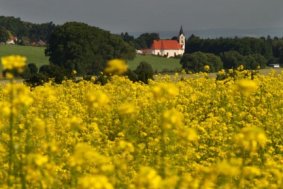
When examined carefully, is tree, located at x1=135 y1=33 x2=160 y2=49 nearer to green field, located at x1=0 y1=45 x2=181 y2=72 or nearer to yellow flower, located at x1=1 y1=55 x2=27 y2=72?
green field, located at x1=0 y1=45 x2=181 y2=72

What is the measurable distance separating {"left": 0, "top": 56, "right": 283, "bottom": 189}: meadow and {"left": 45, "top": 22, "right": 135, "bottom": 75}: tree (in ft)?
145

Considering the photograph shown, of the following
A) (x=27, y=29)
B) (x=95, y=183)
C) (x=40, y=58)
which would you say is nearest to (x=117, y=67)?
(x=95, y=183)

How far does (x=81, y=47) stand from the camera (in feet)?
202

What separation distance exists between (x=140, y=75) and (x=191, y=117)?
1283cm

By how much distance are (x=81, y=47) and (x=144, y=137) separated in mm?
52174

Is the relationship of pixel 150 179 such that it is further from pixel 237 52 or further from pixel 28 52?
pixel 28 52

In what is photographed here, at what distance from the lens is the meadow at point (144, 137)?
14.6 ft

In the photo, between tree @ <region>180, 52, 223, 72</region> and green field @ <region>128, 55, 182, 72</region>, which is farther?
green field @ <region>128, 55, 182, 72</region>

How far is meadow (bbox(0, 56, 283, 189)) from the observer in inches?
175

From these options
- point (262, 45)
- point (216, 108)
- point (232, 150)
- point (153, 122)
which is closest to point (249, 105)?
point (216, 108)

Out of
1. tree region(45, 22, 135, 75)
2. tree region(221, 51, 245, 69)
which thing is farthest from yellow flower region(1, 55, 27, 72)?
tree region(221, 51, 245, 69)

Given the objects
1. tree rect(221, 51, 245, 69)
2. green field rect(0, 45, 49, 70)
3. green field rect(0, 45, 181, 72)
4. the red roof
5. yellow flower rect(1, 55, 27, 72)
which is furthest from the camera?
the red roof

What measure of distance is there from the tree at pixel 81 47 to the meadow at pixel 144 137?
1739 inches

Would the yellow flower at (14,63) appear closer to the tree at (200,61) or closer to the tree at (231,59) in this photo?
the tree at (200,61)
